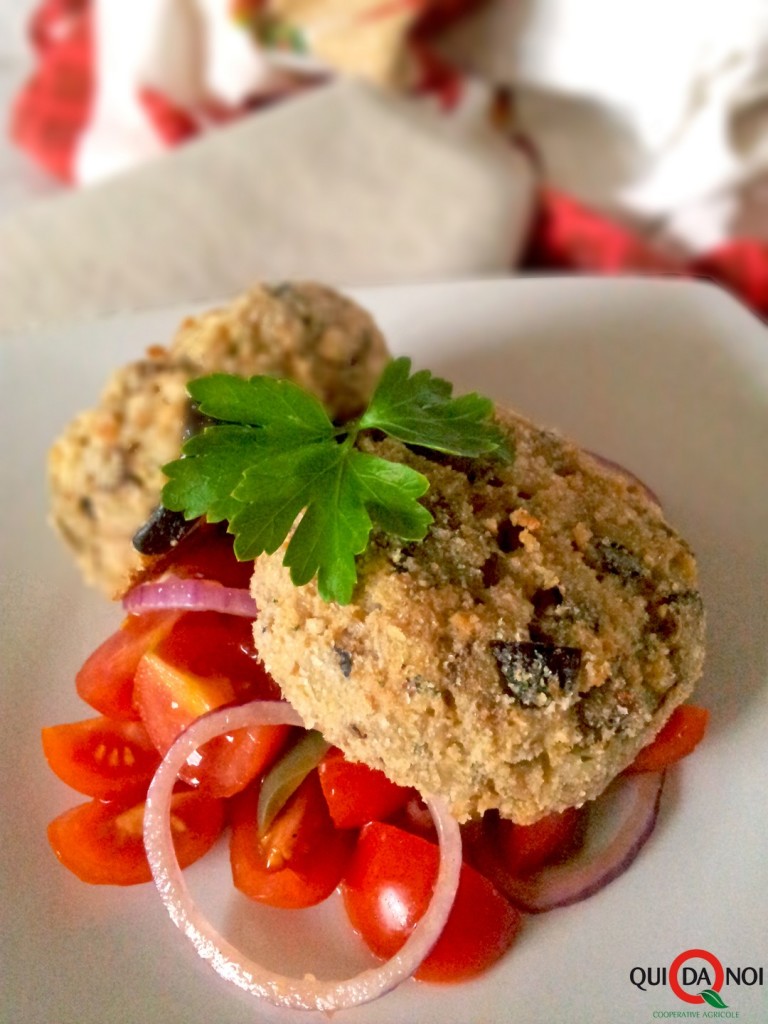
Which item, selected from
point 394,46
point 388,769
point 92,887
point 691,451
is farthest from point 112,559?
point 394,46

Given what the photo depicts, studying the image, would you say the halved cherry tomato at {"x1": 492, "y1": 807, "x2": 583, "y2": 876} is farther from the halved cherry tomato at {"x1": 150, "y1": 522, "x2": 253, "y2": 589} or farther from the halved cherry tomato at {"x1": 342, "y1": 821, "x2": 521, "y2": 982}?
the halved cherry tomato at {"x1": 150, "y1": 522, "x2": 253, "y2": 589}

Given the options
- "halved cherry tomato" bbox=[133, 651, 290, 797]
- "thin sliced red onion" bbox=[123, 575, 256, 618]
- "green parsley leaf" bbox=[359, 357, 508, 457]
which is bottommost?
"halved cherry tomato" bbox=[133, 651, 290, 797]

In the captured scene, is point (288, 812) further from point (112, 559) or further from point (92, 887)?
point (112, 559)

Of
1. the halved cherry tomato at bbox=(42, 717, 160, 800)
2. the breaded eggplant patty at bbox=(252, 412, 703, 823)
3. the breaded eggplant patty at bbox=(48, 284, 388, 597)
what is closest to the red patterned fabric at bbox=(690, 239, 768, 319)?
the breaded eggplant patty at bbox=(48, 284, 388, 597)

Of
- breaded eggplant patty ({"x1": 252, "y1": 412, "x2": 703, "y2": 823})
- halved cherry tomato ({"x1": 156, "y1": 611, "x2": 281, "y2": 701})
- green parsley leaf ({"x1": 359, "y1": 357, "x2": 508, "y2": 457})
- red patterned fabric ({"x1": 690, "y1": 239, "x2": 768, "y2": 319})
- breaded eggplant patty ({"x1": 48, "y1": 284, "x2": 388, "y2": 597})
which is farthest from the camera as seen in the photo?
red patterned fabric ({"x1": 690, "y1": 239, "x2": 768, "y2": 319})

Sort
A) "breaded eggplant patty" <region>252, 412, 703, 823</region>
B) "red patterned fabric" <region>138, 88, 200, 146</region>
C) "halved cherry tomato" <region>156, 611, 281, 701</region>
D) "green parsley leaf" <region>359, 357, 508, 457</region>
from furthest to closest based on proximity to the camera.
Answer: "red patterned fabric" <region>138, 88, 200, 146</region> → "halved cherry tomato" <region>156, 611, 281, 701</region> → "green parsley leaf" <region>359, 357, 508, 457</region> → "breaded eggplant patty" <region>252, 412, 703, 823</region>

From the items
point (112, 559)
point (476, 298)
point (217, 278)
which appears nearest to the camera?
point (112, 559)
